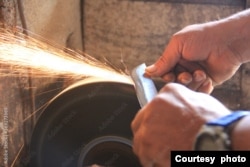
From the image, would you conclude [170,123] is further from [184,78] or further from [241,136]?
[184,78]

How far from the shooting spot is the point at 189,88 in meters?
1.55

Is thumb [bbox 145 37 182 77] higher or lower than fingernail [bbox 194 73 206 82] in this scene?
higher

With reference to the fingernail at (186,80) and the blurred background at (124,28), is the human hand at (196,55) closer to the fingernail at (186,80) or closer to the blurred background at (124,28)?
the fingernail at (186,80)

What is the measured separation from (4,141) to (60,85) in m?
0.67

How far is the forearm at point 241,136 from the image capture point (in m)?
0.95

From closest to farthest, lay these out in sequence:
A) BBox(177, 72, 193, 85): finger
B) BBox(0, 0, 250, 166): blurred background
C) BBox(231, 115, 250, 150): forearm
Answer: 1. BBox(231, 115, 250, 150): forearm
2. BBox(177, 72, 193, 85): finger
3. BBox(0, 0, 250, 166): blurred background

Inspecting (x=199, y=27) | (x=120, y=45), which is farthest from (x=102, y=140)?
(x=120, y=45)

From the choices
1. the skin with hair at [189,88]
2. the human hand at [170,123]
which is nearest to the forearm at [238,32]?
the skin with hair at [189,88]

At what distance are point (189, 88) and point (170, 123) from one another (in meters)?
0.52

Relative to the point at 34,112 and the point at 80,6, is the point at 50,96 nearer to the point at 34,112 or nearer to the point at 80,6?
the point at 34,112

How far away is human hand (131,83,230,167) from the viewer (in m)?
1.03

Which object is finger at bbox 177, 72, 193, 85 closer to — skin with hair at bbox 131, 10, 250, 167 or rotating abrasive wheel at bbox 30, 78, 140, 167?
skin with hair at bbox 131, 10, 250, 167

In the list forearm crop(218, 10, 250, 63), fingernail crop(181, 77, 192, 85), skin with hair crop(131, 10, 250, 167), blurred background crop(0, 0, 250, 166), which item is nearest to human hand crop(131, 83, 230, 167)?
skin with hair crop(131, 10, 250, 167)

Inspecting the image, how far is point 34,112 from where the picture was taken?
2.14 meters
